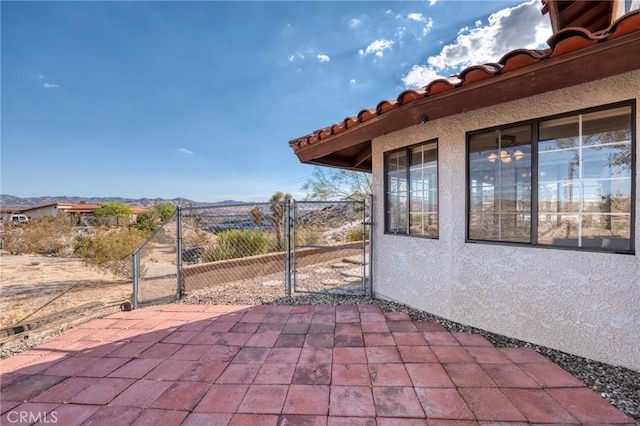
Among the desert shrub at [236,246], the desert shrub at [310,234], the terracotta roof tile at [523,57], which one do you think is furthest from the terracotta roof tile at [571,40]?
the desert shrub at [310,234]

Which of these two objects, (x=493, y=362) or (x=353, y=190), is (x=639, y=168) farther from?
(x=353, y=190)

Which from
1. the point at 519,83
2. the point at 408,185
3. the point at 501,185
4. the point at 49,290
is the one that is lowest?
the point at 49,290

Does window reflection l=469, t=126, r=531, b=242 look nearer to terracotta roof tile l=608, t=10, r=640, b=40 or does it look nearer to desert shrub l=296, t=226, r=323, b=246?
terracotta roof tile l=608, t=10, r=640, b=40

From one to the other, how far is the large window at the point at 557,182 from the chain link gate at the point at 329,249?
243 centimetres

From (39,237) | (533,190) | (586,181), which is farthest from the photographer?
(39,237)

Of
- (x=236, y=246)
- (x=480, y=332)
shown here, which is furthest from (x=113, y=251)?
(x=480, y=332)

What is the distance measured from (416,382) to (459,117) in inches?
151

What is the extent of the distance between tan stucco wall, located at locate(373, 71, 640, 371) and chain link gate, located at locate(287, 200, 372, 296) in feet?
4.66

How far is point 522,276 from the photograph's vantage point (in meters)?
3.86

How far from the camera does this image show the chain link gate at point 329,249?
655cm

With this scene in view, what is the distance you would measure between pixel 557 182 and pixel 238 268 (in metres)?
7.42

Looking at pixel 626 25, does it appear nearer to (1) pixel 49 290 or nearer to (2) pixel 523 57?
(2) pixel 523 57

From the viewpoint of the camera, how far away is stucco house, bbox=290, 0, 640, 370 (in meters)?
3.06

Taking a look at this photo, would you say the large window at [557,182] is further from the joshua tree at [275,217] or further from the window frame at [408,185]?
the joshua tree at [275,217]
